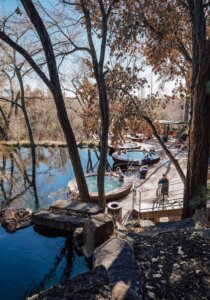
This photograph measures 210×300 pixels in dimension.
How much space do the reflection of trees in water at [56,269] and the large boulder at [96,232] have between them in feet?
1.27

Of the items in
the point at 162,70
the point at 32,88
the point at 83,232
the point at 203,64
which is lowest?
the point at 83,232

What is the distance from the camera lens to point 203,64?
4188mm

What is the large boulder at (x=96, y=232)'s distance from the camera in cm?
350

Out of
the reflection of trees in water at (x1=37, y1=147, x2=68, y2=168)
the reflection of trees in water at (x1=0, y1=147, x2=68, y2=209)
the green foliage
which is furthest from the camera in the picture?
the reflection of trees in water at (x1=37, y1=147, x2=68, y2=168)

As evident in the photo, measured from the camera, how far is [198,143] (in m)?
4.57

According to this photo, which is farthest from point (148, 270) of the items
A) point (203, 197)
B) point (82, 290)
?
point (203, 197)

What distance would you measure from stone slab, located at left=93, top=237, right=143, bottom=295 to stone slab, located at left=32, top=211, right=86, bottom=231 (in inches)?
53.7

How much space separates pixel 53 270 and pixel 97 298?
6.58 ft

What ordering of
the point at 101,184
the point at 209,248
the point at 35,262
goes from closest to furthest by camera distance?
the point at 209,248 → the point at 35,262 → the point at 101,184

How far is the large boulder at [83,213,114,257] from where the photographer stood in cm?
350

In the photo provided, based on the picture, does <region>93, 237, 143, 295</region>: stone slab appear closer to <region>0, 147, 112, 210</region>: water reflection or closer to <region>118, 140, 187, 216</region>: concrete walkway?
<region>118, 140, 187, 216</region>: concrete walkway

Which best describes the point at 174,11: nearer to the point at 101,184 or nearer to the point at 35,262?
the point at 101,184

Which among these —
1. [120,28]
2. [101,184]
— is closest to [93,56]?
[120,28]

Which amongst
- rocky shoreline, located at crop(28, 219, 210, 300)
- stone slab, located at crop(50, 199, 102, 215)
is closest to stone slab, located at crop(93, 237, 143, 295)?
rocky shoreline, located at crop(28, 219, 210, 300)
